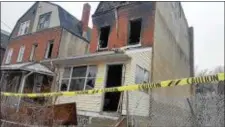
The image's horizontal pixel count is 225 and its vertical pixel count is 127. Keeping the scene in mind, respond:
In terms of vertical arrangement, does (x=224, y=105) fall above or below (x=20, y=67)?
below

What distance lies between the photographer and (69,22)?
71.4 feet

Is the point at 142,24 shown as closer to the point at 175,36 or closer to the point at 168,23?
the point at 168,23

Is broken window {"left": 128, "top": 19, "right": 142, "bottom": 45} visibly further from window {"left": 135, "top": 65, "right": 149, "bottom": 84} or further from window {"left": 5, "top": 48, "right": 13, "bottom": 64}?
window {"left": 5, "top": 48, "right": 13, "bottom": 64}

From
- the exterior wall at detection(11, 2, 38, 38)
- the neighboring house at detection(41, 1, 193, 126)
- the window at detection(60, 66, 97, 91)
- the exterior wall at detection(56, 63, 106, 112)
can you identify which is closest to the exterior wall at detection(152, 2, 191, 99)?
the neighboring house at detection(41, 1, 193, 126)

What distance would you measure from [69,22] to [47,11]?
2.41m

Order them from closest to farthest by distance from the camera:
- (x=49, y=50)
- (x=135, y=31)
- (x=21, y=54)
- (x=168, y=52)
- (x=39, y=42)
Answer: (x=135, y=31), (x=168, y=52), (x=49, y=50), (x=39, y=42), (x=21, y=54)

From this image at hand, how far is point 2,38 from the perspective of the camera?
106 feet

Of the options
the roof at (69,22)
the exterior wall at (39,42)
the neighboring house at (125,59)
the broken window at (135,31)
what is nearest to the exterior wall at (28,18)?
the exterior wall at (39,42)

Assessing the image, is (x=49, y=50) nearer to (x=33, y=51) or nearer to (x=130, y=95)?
(x=33, y=51)

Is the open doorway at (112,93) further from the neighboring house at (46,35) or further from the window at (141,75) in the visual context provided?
the neighboring house at (46,35)

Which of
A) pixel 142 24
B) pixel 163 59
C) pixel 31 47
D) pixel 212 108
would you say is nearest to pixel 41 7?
pixel 31 47

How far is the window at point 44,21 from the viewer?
71.4 feet

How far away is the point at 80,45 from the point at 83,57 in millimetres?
9408

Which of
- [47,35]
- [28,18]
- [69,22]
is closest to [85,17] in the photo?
[69,22]
